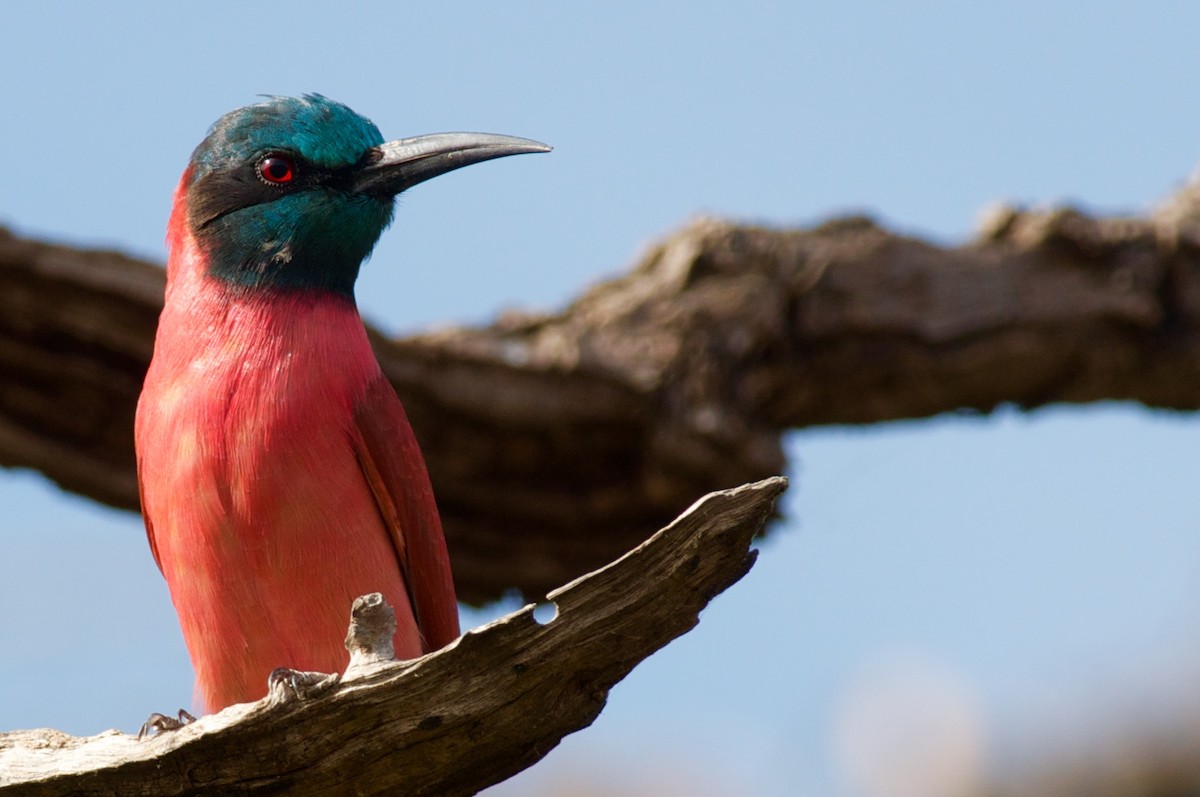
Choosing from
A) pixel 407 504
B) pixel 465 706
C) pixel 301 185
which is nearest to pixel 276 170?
pixel 301 185

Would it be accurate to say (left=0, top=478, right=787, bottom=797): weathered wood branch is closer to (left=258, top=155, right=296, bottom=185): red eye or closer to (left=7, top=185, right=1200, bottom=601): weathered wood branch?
(left=258, top=155, right=296, bottom=185): red eye

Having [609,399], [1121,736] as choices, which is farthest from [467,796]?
[1121,736]

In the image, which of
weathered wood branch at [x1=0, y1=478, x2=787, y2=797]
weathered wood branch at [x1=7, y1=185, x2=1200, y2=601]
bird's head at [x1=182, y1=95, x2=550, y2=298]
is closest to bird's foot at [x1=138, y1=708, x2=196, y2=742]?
weathered wood branch at [x1=0, y1=478, x2=787, y2=797]

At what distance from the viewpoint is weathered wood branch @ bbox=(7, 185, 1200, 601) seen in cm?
892

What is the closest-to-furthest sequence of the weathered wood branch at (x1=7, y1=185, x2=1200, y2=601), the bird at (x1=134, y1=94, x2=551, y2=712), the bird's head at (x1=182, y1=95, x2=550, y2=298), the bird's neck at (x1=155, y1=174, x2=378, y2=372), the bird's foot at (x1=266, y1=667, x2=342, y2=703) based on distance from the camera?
the bird's foot at (x1=266, y1=667, x2=342, y2=703) → the bird at (x1=134, y1=94, x2=551, y2=712) → the bird's neck at (x1=155, y1=174, x2=378, y2=372) → the bird's head at (x1=182, y1=95, x2=550, y2=298) → the weathered wood branch at (x1=7, y1=185, x2=1200, y2=601)

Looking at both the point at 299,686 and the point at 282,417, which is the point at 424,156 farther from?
the point at 299,686

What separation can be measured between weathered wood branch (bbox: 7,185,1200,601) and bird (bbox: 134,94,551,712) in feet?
7.24

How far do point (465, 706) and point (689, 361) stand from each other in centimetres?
493

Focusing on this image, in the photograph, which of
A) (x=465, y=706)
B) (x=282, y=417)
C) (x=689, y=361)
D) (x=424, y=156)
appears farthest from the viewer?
(x=689, y=361)

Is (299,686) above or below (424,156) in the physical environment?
below

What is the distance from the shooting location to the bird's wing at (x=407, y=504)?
609 cm

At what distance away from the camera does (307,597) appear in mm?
5664

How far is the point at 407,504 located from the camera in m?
6.19

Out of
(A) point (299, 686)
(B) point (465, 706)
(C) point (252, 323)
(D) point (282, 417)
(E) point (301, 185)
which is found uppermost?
(E) point (301, 185)
